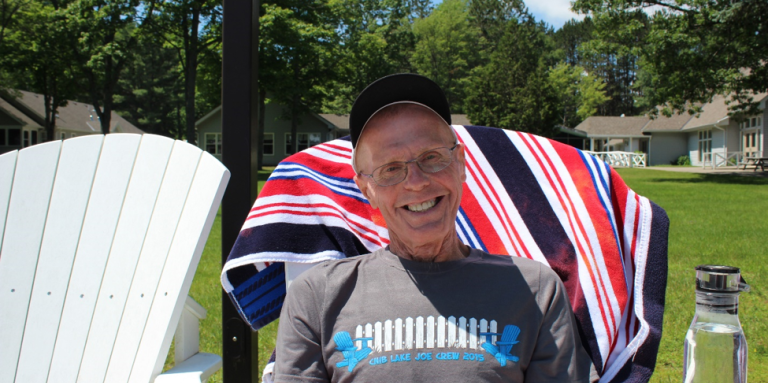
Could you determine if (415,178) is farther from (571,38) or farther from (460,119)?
(571,38)

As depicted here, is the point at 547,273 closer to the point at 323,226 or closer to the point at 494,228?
the point at 494,228

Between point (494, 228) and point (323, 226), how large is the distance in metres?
0.63

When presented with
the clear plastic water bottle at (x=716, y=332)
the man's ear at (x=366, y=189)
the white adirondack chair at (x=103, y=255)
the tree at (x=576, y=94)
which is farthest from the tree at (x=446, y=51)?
the clear plastic water bottle at (x=716, y=332)

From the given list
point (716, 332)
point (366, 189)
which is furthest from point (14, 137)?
point (716, 332)

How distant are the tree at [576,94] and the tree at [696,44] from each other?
1323 inches

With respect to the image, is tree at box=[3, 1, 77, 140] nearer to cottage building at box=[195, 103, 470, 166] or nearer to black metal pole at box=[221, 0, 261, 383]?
cottage building at box=[195, 103, 470, 166]

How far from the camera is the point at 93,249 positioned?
217cm

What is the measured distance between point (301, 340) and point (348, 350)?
13 cm

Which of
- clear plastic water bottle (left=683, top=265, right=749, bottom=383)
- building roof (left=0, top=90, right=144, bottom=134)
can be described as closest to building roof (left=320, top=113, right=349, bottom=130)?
building roof (left=0, top=90, right=144, bottom=134)

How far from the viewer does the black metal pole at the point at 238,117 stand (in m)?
2.15

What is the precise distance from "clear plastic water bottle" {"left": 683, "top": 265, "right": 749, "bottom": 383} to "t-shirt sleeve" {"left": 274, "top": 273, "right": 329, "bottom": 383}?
0.90 metres

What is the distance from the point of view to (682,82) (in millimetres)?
19156

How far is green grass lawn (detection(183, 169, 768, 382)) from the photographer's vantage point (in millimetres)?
3746

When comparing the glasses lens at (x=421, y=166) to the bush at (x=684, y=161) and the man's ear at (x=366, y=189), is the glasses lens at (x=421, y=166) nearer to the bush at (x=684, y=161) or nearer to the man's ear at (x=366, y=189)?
the man's ear at (x=366, y=189)
